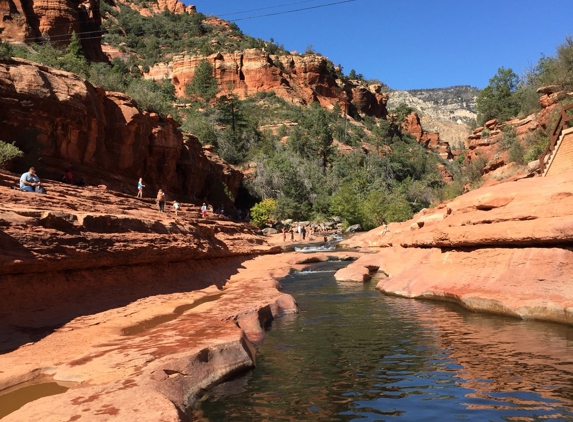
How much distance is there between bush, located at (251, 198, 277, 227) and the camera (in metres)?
46.0

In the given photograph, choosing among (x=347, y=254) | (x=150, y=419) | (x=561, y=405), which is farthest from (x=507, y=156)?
(x=150, y=419)

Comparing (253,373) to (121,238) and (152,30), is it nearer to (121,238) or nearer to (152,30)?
(121,238)

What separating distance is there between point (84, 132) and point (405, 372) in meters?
21.4

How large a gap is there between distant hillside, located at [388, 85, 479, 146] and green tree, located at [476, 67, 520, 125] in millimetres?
94552

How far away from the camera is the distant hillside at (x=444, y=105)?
145 metres

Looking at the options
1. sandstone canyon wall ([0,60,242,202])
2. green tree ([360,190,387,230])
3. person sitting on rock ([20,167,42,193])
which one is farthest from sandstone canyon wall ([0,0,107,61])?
green tree ([360,190,387,230])

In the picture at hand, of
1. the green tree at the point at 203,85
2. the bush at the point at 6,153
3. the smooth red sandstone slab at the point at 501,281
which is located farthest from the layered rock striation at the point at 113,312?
the green tree at the point at 203,85

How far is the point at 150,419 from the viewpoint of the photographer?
4.09 m

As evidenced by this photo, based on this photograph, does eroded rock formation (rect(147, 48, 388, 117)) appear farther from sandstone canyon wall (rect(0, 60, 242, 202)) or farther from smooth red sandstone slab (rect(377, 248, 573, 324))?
smooth red sandstone slab (rect(377, 248, 573, 324))

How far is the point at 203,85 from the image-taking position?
76250 millimetres

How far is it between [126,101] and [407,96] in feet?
554

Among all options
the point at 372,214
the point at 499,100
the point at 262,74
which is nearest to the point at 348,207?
the point at 372,214

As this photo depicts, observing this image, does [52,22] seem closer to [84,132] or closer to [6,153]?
[84,132]

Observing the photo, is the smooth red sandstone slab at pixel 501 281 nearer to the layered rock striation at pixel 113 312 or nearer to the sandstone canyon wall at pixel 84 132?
the layered rock striation at pixel 113 312
